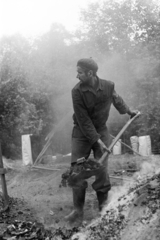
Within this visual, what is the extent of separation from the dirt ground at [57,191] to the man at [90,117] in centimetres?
34

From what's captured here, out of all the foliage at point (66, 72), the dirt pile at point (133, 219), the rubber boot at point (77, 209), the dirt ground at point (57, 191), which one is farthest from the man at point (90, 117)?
the foliage at point (66, 72)

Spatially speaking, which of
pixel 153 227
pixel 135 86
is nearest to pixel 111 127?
pixel 135 86

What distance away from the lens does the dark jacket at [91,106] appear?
427 cm

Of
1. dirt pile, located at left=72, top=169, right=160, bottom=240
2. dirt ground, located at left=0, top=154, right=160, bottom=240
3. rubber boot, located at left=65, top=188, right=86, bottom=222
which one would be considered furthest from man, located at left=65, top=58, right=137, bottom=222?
dirt pile, located at left=72, top=169, right=160, bottom=240

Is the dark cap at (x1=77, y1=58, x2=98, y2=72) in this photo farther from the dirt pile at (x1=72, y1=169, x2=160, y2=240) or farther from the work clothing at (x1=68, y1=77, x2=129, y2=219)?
the dirt pile at (x1=72, y1=169, x2=160, y2=240)

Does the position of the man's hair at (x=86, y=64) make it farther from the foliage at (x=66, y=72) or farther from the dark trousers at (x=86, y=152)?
the foliage at (x=66, y=72)

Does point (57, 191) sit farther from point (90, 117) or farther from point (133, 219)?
point (133, 219)

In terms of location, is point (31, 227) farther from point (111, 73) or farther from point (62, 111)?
point (111, 73)

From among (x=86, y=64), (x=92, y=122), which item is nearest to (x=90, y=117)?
(x=92, y=122)

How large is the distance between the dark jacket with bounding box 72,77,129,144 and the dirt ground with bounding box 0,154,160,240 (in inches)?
45.1

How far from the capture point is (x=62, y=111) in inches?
445

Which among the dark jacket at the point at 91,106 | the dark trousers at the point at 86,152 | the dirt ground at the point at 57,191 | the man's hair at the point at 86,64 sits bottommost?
the dirt ground at the point at 57,191

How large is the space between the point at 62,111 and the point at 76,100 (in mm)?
7045

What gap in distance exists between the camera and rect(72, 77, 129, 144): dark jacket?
427 cm
